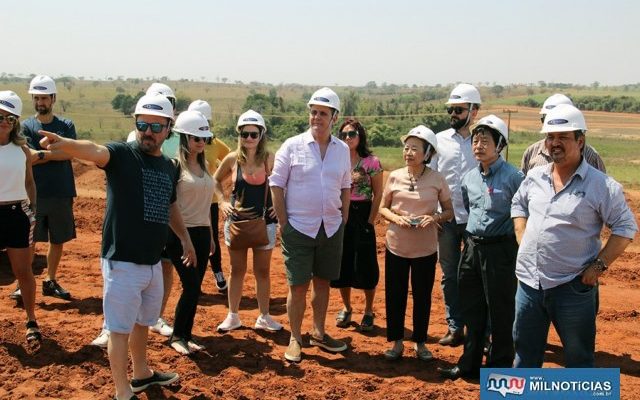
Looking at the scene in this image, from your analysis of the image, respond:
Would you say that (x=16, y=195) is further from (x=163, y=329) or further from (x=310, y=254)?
(x=310, y=254)

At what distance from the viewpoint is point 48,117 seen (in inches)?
283

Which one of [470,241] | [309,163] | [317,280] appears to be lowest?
[317,280]

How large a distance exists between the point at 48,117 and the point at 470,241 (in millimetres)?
4455

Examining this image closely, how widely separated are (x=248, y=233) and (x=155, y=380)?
151 centimetres

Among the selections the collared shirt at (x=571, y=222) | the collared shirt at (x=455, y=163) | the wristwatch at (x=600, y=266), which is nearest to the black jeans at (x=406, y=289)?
the collared shirt at (x=455, y=163)

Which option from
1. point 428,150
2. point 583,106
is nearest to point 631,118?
point 583,106

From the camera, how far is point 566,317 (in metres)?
4.25

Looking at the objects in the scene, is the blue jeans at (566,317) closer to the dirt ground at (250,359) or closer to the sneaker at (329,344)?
the dirt ground at (250,359)

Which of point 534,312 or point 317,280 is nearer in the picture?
point 534,312

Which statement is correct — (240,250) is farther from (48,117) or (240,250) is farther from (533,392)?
(533,392)

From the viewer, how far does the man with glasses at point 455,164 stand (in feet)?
20.2

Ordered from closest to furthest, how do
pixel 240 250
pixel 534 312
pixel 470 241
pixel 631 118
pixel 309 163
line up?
pixel 534 312, pixel 470 241, pixel 309 163, pixel 240 250, pixel 631 118

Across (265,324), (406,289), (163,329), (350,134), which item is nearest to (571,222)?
(406,289)

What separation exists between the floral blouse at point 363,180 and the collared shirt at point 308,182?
68 centimetres
